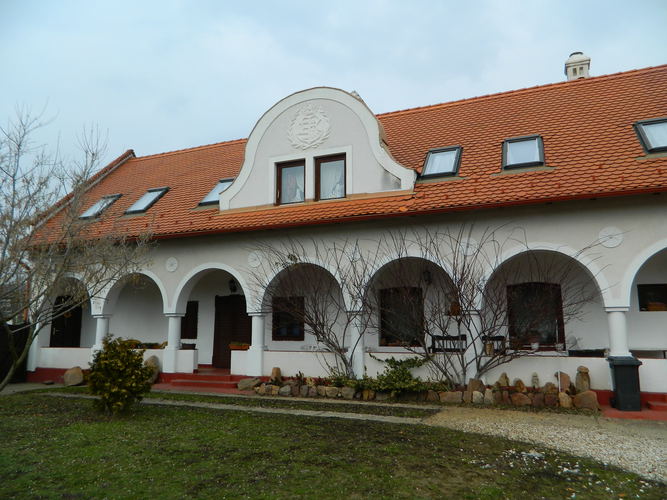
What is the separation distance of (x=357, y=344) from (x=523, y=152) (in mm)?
5590

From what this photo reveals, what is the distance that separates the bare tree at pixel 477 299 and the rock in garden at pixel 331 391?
168cm

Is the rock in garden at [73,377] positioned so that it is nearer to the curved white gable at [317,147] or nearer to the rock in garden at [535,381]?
the curved white gable at [317,147]

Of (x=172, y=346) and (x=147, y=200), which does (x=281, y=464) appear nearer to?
(x=172, y=346)

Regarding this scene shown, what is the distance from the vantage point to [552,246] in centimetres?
938

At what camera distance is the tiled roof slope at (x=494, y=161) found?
946cm

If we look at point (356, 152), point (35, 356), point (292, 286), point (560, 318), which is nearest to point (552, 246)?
point (560, 318)

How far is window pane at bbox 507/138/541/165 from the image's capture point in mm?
10617

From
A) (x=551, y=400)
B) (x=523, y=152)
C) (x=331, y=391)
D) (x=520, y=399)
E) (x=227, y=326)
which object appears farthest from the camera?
(x=227, y=326)

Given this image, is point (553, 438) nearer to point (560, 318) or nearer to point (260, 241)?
point (560, 318)

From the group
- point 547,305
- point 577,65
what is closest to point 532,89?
point 577,65

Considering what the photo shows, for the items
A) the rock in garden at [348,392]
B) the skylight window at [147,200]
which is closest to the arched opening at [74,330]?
the skylight window at [147,200]

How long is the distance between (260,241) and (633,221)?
776 centimetres

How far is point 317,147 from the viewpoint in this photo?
40.0 ft

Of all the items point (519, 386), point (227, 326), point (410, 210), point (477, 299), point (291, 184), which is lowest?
point (519, 386)
